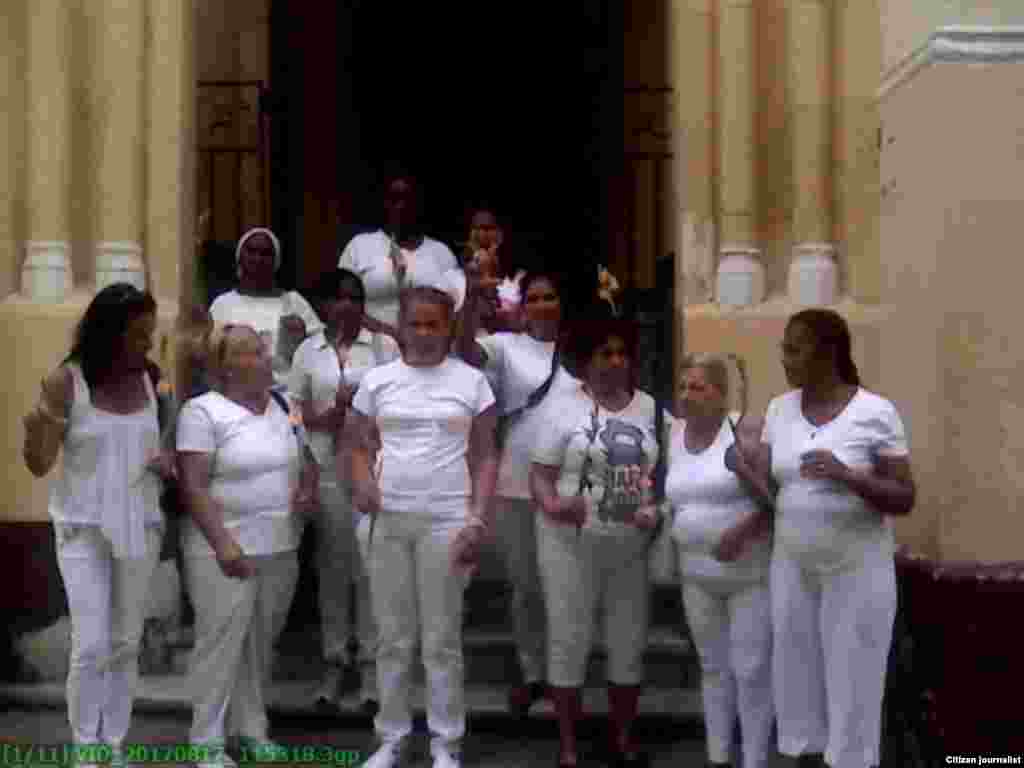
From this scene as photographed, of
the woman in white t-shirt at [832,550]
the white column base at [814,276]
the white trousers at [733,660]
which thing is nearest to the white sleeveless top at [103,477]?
the white trousers at [733,660]

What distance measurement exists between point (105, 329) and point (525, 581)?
80.0 inches

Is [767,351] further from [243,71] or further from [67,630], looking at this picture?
[243,71]

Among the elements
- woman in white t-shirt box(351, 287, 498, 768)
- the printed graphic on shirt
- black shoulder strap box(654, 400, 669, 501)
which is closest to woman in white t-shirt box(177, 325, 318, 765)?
woman in white t-shirt box(351, 287, 498, 768)

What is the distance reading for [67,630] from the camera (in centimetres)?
778

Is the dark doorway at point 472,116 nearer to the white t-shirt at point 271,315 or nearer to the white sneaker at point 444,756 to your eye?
the white t-shirt at point 271,315

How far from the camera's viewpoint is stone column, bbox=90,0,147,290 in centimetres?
827

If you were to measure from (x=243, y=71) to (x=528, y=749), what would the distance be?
5.12 metres

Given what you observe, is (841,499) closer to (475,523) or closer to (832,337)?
(832,337)

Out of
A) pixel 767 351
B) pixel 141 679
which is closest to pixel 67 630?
pixel 141 679

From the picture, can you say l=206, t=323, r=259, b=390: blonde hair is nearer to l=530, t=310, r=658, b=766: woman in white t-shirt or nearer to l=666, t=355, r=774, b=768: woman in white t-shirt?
l=530, t=310, r=658, b=766: woman in white t-shirt

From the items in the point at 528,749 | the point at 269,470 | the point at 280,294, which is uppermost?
the point at 280,294

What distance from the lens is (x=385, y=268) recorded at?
329 inches

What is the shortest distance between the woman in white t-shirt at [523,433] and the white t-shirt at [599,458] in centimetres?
33

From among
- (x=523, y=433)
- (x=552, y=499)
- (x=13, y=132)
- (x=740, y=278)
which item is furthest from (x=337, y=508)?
(x=13, y=132)
